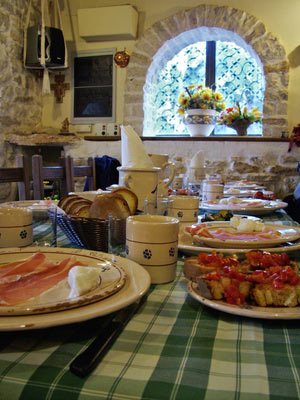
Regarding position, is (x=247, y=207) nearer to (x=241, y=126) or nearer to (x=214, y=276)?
(x=214, y=276)

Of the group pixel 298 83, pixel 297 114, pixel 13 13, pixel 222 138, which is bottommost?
pixel 222 138

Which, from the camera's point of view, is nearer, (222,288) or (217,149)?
(222,288)

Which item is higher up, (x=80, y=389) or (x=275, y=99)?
(x=275, y=99)

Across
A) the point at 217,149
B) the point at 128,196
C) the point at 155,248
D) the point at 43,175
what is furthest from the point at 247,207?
the point at 217,149

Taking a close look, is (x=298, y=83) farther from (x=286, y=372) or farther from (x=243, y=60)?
(x=286, y=372)

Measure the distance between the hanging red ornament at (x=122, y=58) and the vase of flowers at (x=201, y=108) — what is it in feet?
3.05

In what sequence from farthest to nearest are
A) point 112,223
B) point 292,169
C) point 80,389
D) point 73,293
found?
point 292,169 → point 112,223 → point 73,293 → point 80,389

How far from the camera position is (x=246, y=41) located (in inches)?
173

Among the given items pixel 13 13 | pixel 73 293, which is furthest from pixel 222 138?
pixel 73 293

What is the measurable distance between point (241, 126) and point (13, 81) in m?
2.67

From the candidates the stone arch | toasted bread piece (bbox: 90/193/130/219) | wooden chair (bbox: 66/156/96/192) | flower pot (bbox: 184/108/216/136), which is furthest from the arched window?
toasted bread piece (bbox: 90/193/130/219)

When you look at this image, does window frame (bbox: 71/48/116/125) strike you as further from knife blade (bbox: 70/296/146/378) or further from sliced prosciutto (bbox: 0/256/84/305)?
knife blade (bbox: 70/296/146/378)

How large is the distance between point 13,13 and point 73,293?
4.65 meters

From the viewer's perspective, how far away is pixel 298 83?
169 inches
